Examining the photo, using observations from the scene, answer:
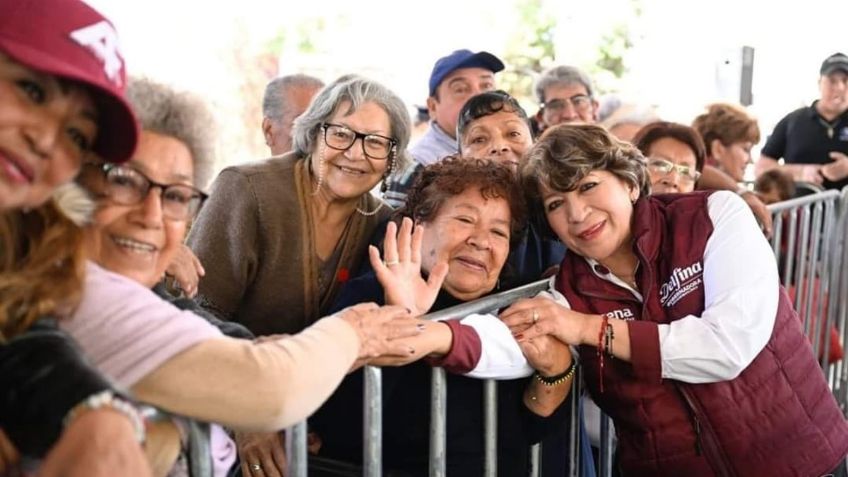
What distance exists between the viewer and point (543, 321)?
237cm

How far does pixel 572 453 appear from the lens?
8.82 feet

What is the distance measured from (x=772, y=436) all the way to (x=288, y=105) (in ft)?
9.55

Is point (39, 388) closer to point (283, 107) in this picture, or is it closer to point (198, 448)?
point (198, 448)

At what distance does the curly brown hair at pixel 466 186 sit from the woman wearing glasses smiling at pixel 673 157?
3.81 ft

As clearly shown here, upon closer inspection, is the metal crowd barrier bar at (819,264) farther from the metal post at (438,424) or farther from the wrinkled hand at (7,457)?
the wrinkled hand at (7,457)

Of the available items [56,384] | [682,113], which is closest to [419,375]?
[56,384]

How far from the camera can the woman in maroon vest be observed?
241 centimetres

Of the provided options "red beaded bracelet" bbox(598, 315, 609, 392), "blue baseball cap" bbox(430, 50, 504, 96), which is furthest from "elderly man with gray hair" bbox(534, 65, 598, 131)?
"red beaded bracelet" bbox(598, 315, 609, 392)

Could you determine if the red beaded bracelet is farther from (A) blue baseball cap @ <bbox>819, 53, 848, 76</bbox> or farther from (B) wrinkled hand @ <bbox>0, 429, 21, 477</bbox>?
(A) blue baseball cap @ <bbox>819, 53, 848, 76</bbox>

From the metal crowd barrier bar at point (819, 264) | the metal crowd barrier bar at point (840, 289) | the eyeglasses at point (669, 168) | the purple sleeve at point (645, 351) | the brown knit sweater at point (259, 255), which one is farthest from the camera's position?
the metal crowd barrier bar at point (840, 289)

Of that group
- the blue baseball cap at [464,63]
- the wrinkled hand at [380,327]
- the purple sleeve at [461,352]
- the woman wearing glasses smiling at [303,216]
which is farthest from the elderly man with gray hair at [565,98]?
the wrinkled hand at [380,327]

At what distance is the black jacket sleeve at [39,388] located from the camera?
1.22 metres

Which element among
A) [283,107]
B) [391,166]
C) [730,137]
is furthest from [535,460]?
[730,137]

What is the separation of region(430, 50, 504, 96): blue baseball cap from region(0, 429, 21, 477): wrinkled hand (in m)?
4.00
